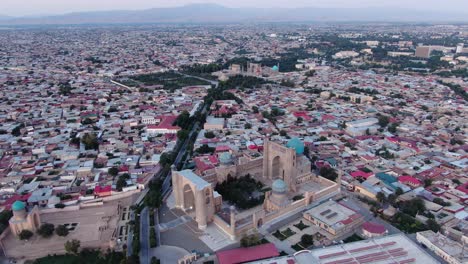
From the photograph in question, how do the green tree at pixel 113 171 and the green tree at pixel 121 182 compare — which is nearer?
the green tree at pixel 121 182

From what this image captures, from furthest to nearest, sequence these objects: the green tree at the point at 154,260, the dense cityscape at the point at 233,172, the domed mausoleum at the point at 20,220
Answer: the domed mausoleum at the point at 20,220 → the dense cityscape at the point at 233,172 → the green tree at the point at 154,260

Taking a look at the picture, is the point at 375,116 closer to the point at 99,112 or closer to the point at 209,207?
the point at 209,207

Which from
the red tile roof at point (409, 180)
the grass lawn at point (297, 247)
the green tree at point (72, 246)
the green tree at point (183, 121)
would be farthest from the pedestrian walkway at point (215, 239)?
the green tree at point (183, 121)

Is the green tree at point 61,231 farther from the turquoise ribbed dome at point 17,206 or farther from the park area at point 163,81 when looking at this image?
the park area at point 163,81

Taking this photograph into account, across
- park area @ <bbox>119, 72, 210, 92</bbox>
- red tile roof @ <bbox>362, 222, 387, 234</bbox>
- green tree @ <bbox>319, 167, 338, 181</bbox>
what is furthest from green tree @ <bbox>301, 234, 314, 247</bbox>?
park area @ <bbox>119, 72, 210, 92</bbox>

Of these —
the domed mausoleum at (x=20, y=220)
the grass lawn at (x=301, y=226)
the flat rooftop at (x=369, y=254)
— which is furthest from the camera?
the grass lawn at (x=301, y=226)

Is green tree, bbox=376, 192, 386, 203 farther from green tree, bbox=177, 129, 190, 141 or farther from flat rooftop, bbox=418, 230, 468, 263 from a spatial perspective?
green tree, bbox=177, 129, 190, 141

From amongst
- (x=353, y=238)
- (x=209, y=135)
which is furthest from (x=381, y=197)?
(x=209, y=135)
